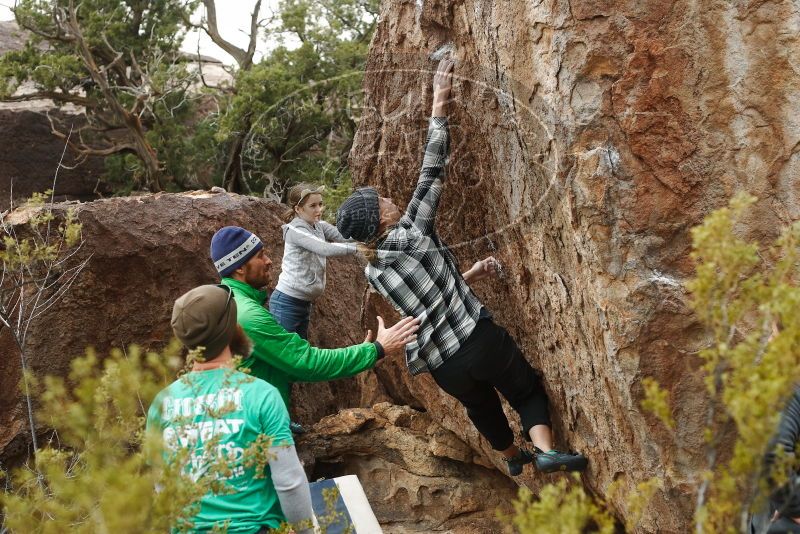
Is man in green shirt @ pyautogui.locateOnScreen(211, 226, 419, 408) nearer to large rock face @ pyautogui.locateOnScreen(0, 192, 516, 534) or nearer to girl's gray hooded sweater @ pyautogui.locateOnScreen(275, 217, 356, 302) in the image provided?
girl's gray hooded sweater @ pyautogui.locateOnScreen(275, 217, 356, 302)

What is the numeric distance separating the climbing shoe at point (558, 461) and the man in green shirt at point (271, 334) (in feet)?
2.68

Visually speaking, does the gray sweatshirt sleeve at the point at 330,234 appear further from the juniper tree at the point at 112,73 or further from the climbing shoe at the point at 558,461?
the juniper tree at the point at 112,73

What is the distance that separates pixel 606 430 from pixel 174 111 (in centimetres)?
1249

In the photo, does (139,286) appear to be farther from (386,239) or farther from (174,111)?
(174,111)

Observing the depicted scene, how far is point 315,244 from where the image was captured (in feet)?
16.7

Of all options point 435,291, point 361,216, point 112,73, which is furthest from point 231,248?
point 112,73

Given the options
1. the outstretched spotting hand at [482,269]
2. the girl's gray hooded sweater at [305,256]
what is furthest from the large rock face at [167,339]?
the outstretched spotting hand at [482,269]

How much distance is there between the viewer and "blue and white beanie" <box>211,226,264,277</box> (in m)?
3.88

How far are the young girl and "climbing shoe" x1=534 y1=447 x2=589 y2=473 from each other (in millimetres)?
1721

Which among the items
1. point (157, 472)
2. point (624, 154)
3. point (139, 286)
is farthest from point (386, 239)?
point (139, 286)

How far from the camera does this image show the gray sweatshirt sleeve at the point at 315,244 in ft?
16.5

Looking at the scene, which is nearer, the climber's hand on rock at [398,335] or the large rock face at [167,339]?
the climber's hand on rock at [398,335]

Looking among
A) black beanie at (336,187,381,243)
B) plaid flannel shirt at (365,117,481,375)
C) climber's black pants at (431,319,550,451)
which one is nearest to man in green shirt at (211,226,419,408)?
plaid flannel shirt at (365,117,481,375)

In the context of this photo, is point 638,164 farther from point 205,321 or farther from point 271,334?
point 205,321
